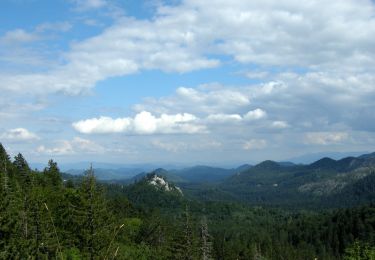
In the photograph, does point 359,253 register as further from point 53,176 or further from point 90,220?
point 53,176

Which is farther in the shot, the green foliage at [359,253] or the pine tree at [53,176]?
the pine tree at [53,176]

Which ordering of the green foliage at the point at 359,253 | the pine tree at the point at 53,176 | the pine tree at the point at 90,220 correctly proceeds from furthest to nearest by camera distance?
the pine tree at the point at 53,176, the pine tree at the point at 90,220, the green foliage at the point at 359,253

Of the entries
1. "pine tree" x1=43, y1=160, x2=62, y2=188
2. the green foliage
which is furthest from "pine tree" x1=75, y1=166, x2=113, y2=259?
"pine tree" x1=43, y1=160, x2=62, y2=188

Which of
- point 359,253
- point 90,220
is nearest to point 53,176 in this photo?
point 90,220

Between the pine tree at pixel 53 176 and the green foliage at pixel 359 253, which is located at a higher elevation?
the pine tree at pixel 53 176

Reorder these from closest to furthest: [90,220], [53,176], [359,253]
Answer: [359,253] → [90,220] → [53,176]

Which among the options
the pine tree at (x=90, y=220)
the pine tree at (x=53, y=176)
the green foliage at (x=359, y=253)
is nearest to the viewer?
the green foliage at (x=359, y=253)

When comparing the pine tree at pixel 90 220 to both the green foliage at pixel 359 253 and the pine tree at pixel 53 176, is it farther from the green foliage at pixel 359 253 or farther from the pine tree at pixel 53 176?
the pine tree at pixel 53 176

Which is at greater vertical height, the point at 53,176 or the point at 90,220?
the point at 53,176

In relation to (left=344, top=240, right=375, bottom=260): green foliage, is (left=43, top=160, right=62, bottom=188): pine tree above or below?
above

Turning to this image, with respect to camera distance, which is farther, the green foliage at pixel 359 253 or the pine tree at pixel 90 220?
the pine tree at pixel 90 220

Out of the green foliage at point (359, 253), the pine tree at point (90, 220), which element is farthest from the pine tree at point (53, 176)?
the green foliage at point (359, 253)

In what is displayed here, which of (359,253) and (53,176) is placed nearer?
(359,253)

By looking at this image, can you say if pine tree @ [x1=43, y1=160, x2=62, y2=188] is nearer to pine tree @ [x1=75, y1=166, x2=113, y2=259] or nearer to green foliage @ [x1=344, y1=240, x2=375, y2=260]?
pine tree @ [x1=75, y1=166, x2=113, y2=259]
